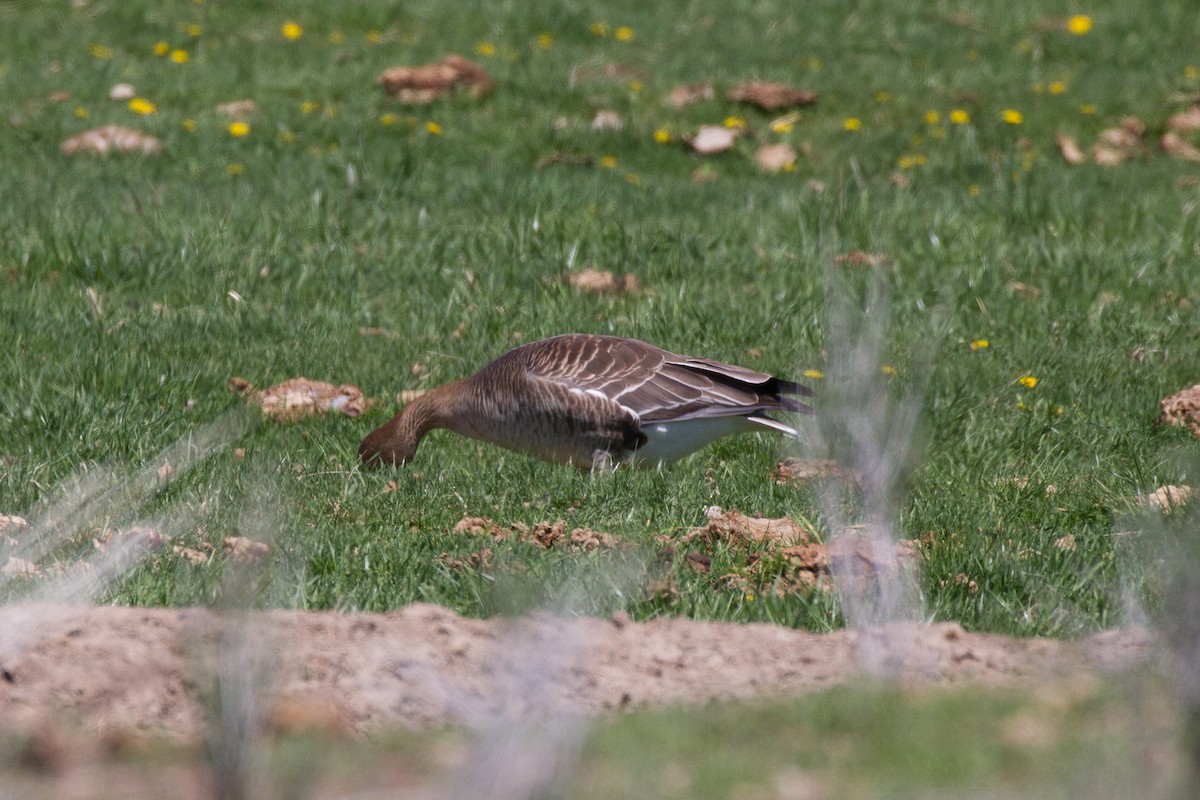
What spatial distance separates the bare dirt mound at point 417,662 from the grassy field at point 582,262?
0.96ft

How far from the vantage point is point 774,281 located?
9156 millimetres

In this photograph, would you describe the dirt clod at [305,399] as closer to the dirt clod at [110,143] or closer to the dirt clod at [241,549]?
the dirt clod at [241,549]

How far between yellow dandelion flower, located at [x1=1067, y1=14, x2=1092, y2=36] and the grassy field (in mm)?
44

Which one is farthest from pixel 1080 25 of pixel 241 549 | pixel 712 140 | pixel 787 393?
pixel 241 549

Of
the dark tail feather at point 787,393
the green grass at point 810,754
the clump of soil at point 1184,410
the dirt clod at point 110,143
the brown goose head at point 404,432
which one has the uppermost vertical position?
the green grass at point 810,754

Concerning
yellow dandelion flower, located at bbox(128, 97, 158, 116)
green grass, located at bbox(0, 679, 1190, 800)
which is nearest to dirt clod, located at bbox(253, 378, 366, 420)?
green grass, located at bbox(0, 679, 1190, 800)

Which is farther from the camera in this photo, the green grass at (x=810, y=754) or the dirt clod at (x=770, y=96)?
the dirt clod at (x=770, y=96)

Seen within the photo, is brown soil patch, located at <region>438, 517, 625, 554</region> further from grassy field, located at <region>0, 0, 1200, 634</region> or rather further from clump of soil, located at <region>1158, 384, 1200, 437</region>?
clump of soil, located at <region>1158, 384, 1200, 437</region>

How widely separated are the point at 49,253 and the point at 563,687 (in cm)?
645

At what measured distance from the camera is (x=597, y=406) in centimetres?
671

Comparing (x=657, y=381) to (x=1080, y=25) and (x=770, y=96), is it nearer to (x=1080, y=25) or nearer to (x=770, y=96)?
(x=770, y=96)

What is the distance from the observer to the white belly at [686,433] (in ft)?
22.0

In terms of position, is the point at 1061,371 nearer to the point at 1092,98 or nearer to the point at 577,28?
the point at 1092,98

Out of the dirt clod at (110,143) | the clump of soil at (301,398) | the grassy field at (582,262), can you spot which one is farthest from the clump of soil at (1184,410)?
the dirt clod at (110,143)
